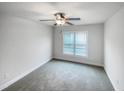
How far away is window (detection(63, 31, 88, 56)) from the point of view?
16.8 feet

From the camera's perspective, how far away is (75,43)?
17.9 ft

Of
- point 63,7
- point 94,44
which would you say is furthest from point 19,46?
point 94,44

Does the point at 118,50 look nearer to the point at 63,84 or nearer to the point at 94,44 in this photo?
the point at 63,84

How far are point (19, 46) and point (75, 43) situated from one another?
3.29 meters

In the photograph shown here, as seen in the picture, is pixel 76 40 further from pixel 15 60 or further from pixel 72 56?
pixel 15 60

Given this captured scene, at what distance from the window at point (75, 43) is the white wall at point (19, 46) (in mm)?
1536

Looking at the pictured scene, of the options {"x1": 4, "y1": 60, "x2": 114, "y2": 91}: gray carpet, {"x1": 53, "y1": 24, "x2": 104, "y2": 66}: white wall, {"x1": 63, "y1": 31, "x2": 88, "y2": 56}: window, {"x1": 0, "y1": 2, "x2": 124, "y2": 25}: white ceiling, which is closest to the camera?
{"x1": 0, "y1": 2, "x2": 124, "y2": 25}: white ceiling

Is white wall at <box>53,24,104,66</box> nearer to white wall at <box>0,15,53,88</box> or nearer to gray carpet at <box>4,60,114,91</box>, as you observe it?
gray carpet at <box>4,60,114,91</box>

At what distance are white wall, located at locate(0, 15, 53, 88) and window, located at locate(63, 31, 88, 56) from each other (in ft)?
5.04

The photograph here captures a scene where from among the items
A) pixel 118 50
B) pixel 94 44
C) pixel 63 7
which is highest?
pixel 63 7

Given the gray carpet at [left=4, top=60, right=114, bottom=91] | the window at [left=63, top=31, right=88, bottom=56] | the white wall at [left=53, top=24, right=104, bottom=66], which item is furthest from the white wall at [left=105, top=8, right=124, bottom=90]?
the window at [left=63, top=31, right=88, bottom=56]

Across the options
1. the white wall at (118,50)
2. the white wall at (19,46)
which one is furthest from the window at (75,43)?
the white wall at (118,50)

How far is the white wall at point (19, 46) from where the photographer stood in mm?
2652

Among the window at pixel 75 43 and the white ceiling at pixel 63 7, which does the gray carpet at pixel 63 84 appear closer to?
the window at pixel 75 43
